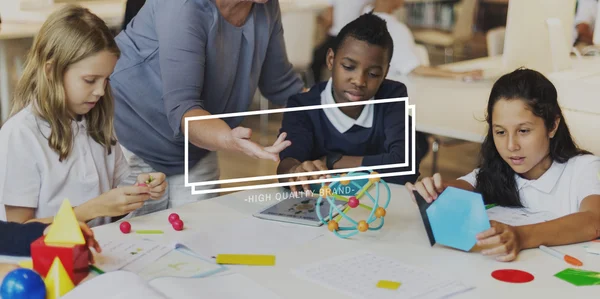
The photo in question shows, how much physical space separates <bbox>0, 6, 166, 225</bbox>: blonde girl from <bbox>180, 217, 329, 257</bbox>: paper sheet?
0.16 m

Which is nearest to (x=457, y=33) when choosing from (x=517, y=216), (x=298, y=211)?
(x=517, y=216)

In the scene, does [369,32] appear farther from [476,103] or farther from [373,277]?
[476,103]

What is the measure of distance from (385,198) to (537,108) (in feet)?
1.17

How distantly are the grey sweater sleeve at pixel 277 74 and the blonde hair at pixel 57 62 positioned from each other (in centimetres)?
40

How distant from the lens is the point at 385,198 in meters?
1.49

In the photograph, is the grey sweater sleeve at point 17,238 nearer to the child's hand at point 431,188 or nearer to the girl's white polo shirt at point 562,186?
the child's hand at point 431,188

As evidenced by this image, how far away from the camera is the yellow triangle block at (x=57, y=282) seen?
95 cm

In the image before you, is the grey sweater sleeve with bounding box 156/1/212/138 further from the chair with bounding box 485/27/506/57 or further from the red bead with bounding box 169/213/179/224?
the chair with bounding box 485/27/506/57

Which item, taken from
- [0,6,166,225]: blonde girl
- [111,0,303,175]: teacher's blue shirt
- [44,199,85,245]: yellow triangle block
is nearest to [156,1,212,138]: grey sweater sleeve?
[111,0,303,175]: teacher's blue shirt

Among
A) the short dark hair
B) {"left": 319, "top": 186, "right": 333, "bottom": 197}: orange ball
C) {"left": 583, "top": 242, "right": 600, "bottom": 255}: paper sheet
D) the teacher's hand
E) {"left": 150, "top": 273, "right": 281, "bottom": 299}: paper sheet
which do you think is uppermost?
the short dark hair

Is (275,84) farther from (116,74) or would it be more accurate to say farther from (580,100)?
(580,100)

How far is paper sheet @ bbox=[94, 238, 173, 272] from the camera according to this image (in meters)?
1.10

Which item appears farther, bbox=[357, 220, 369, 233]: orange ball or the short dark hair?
the short dark hair

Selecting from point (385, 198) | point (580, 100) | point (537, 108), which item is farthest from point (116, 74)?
point (580, 100)
